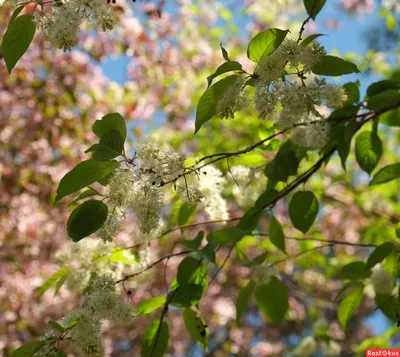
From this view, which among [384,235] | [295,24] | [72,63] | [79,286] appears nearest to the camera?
[79,286]

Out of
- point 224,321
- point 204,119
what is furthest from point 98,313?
point 224,321

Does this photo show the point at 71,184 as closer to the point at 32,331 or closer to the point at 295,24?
the point at 32,331

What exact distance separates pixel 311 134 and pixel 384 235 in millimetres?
1584

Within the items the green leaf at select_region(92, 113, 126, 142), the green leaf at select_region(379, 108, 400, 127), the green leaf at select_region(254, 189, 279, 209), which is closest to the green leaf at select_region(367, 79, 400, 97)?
the green leaf at select_region(379, 108, 400, 127)

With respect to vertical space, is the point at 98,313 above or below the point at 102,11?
below

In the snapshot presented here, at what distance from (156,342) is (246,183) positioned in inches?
27.0

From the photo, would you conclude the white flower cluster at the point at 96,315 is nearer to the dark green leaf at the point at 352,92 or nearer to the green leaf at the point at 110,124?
the green leaf at the point at 110,124

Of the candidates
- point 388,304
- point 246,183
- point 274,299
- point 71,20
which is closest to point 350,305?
point 388,304

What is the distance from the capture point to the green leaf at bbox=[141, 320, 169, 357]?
3.84ft

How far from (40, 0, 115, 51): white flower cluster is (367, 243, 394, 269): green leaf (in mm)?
809

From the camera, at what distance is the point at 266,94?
93 cm

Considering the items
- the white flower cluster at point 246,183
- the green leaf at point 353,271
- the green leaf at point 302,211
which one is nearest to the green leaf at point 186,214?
the white flower cluster at point 246,183

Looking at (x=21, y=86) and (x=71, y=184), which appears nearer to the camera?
(x=71, y=184)

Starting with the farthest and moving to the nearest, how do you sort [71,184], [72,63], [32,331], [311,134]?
[72,63]
[32,331]
[311,134]
[71,184]
